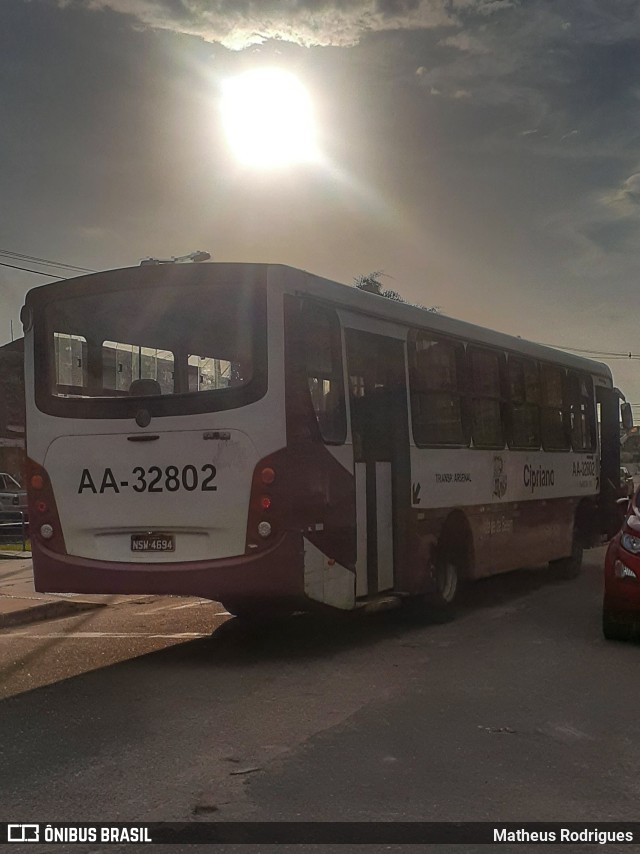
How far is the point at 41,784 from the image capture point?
516 cm

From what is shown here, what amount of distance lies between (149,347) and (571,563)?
886 cm

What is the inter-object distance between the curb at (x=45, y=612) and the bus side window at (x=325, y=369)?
16.1 feet

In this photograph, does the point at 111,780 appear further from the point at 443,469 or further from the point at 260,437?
the point at 443,469

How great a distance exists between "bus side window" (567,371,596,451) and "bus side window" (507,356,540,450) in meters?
1.60

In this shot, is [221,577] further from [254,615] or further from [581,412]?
[581,412]

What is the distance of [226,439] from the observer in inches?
321

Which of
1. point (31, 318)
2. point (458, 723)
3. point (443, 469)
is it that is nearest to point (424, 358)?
point (443, 469)

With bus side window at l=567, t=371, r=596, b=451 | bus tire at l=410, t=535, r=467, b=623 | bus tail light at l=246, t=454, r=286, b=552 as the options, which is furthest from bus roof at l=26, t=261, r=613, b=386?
bus side window at l=567, t=371, r=596, b=451

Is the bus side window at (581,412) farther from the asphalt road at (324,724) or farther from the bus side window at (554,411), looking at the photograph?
the asphalt road at (324,724)

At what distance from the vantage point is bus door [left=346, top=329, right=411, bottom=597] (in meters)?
9.27

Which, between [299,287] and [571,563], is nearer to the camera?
[299,287]

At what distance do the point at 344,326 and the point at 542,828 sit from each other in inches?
213

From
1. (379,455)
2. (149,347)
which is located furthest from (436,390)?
(149,347)

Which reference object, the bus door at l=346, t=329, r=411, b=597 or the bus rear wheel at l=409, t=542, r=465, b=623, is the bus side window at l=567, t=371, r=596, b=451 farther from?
the bus door at l=346, t=329, r=411, b=597
